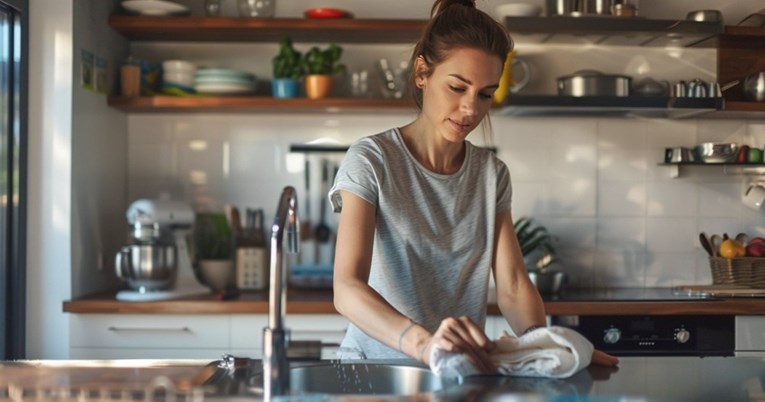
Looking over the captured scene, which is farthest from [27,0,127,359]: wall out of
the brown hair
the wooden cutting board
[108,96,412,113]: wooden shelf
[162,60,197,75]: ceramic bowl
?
the wooden cutting board

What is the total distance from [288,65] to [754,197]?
1.81 meters

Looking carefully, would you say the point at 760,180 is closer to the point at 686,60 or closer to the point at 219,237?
the point at 686,60

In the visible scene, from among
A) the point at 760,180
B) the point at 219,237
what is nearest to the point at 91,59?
the point at 219,237

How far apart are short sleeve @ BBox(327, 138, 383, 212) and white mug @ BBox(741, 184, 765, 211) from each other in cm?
231

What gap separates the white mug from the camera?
3697 millimetres

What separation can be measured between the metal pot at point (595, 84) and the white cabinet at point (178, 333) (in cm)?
114

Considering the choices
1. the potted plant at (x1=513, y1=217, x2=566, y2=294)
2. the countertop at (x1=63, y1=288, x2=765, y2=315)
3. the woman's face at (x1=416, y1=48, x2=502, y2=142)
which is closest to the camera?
the woman's face at (x1=416, y1=48, x2=502, y2=142)

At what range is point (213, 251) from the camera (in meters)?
3.54

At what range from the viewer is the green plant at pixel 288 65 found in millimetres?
3424

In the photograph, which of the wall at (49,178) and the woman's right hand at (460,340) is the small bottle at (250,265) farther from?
the woman's right hand at (460,340)

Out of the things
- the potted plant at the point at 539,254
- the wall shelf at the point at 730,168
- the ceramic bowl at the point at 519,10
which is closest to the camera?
the potted plant at the point at 539,254

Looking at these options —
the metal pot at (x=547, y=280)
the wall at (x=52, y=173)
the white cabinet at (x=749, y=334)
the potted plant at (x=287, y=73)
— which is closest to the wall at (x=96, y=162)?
the wall at (x=52, y=173)

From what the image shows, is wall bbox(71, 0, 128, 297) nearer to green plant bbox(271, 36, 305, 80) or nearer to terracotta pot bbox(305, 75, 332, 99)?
green plant bbox(271, 36, 305, 80)

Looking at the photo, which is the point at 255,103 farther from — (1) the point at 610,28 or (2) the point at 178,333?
(1) the point at 610,28
